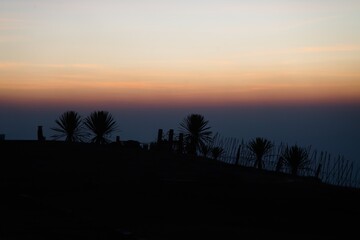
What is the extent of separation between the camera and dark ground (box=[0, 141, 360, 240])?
33.9ft

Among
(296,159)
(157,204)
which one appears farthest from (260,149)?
(157,204)

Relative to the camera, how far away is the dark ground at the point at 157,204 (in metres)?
10.3

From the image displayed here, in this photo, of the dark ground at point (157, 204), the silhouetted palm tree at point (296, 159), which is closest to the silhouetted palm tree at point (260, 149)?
the silhouetted palm tree at point (296, 159)

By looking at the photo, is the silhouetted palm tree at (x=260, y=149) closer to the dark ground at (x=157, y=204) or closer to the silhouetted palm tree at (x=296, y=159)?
the silhouetted palm tree at (x=296, y=159)

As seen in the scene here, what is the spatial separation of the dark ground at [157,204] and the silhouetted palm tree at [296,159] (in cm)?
974

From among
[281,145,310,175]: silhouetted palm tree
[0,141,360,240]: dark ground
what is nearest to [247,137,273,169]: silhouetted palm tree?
[281,145,310,175]: silhouetted palm tree

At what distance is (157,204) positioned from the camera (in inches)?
542

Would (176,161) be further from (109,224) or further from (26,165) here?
(109,224)

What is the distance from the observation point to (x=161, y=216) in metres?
12.1

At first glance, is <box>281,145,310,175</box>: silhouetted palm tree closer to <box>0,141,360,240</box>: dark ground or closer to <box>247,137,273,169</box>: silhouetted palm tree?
<box>247,137,273,169</box>: silhouetted palm tree

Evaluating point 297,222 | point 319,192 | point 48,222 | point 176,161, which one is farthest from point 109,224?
point 176,161

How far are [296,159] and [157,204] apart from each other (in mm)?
18548

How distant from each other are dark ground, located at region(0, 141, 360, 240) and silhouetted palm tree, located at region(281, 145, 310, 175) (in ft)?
32.0

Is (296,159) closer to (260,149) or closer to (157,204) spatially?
(260,149)
